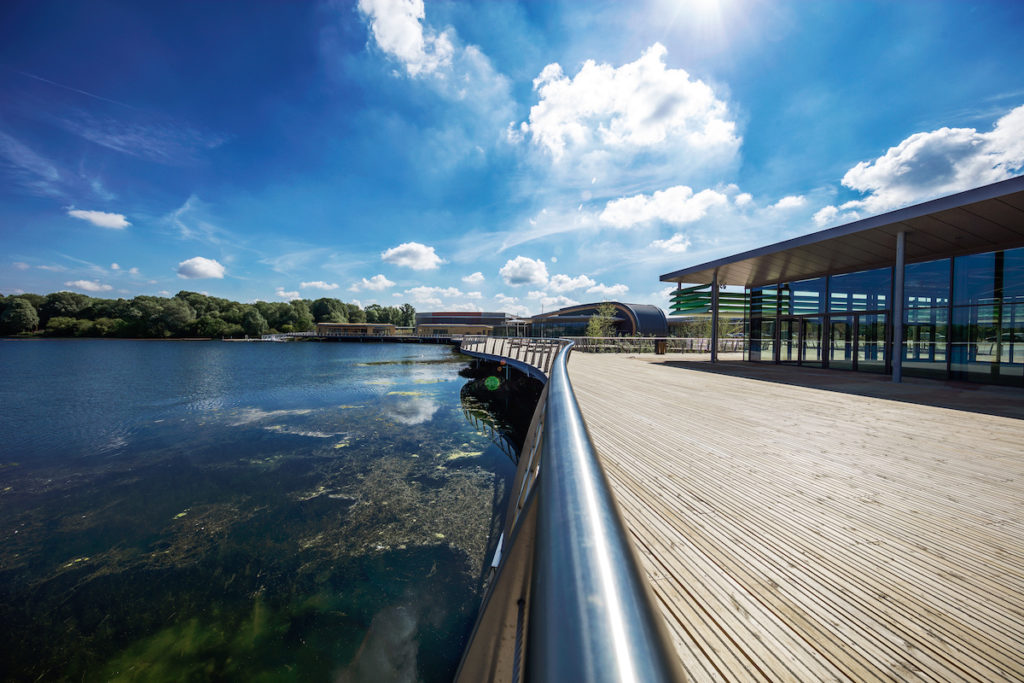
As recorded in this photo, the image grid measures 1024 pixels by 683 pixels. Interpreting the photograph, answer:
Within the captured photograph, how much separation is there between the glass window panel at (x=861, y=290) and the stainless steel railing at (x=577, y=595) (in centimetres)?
1542

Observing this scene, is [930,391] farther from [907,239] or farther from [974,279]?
[974,279]

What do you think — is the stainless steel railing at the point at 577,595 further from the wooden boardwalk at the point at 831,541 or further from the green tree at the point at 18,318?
the green tree at the point at 18,318

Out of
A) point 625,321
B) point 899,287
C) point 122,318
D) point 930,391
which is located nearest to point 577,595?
point 930,391

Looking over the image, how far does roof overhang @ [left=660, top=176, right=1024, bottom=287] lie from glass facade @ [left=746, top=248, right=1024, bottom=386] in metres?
0.47

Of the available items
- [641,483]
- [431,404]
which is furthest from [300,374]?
[641,483]

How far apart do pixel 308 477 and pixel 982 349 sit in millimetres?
15596

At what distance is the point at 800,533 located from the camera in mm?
2500

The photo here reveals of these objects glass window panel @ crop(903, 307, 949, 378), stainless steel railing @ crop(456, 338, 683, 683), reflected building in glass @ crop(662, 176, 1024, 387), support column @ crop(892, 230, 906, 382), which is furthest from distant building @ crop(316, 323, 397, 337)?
stainless steel railing @ crop(456, 338, 683, 683)

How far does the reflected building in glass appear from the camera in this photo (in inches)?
326

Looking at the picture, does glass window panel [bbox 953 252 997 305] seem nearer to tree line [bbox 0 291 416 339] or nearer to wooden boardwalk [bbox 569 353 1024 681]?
wooden boardwalk [bbox 569 353 1024 681]

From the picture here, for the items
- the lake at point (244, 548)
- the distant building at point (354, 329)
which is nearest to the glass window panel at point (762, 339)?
the lake at point (244, 548)

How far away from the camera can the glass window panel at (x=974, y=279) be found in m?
9.46

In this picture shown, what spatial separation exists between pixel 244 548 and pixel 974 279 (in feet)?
53.3

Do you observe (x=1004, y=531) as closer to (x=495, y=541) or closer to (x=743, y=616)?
(x=743, y=616)
